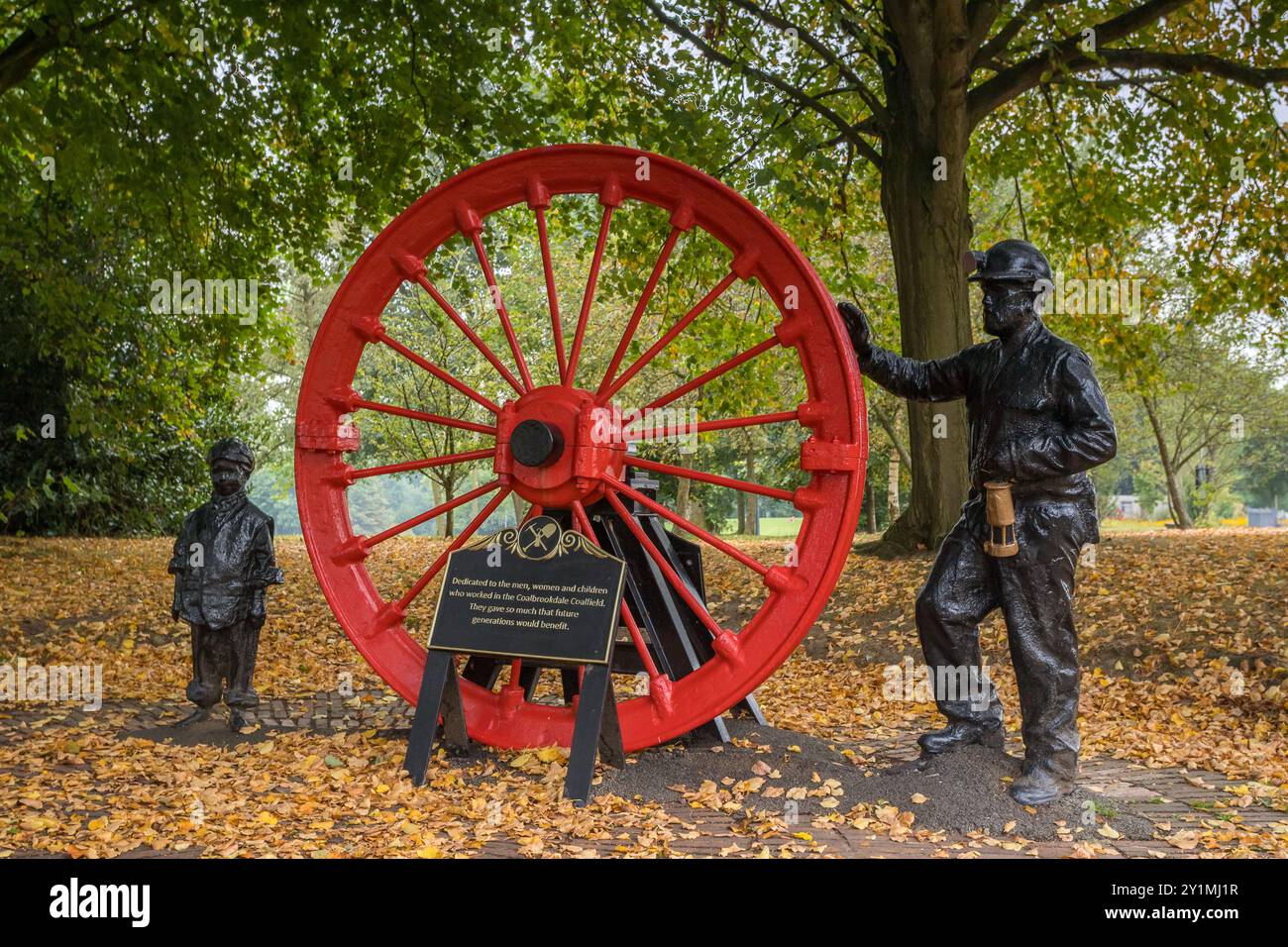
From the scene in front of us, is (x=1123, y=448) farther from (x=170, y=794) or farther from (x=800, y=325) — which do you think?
(x=170, y=794)

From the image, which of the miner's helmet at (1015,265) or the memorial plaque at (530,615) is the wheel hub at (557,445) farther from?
the miner's helmet at (1015,265)

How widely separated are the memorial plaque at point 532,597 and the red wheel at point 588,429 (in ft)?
0.83

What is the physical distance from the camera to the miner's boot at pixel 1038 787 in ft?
15.0

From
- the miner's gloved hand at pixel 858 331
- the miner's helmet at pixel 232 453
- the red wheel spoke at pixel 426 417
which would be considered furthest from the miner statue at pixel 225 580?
the miner's gloved hand at pixel 858 331

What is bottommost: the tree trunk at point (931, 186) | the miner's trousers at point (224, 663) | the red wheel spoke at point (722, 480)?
the miner's trousers at point (224, 663)

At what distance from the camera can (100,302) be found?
1045cm

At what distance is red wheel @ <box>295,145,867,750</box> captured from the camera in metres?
5.18

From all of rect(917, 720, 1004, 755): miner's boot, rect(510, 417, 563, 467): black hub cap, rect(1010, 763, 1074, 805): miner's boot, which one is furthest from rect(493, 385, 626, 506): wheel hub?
rect(1010, 763, 1074, 805): miner's boot

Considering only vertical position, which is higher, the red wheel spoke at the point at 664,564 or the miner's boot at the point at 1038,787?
the red wheel spoke at the point at 664,564

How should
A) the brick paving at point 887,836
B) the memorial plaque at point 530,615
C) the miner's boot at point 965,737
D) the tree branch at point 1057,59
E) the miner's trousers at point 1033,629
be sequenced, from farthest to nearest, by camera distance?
the tree branch at point 1057,59
the miner's boot at point 965,737
the memorial plaque at point 530,615
the miner's trousers at point 1033,629
the brick paving at point 887,836

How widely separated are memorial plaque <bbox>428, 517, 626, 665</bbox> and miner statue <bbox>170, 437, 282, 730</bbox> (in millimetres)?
1484

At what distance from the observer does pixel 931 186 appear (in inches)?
360

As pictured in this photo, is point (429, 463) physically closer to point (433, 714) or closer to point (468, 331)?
point (468, 331)

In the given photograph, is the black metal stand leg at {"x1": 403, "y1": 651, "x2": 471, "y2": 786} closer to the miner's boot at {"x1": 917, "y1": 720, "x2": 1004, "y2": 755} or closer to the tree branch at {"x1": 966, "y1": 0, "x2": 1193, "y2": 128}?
the miner's boot at {"x1": 917, "y1": 720, "x2": 1004, "y2": 755}
